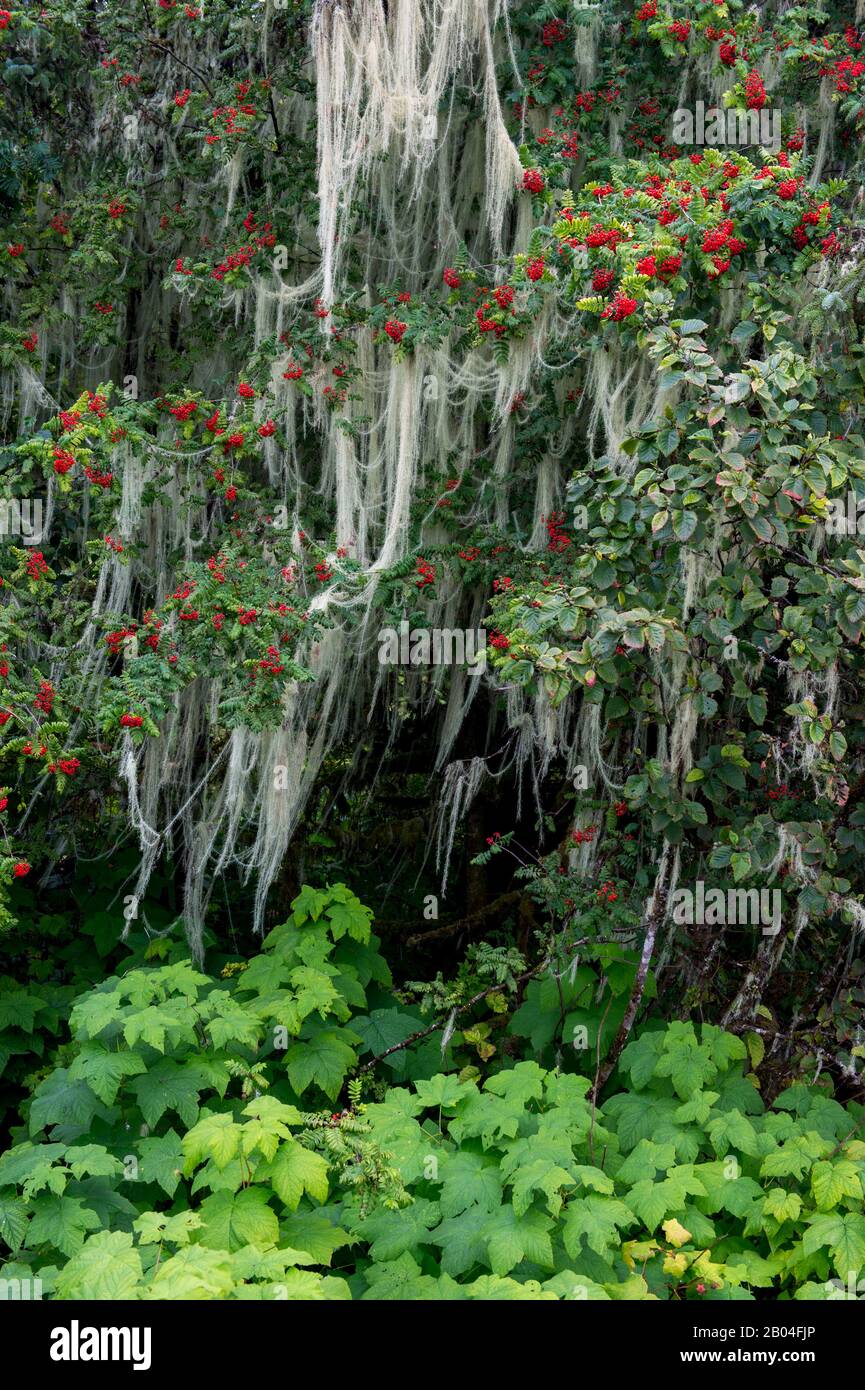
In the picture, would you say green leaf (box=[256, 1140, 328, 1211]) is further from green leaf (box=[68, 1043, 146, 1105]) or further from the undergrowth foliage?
green leaf (box=[68, 1043, 146, 1105])

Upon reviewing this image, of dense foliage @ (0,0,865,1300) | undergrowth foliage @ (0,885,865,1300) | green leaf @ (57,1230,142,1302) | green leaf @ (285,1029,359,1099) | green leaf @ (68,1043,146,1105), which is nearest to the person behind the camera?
green leaf @ (57,1230,142,1302)

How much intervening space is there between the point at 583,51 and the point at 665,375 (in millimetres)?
1735

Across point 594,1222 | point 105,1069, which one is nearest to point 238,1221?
point 105,1069

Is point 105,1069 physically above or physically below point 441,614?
below

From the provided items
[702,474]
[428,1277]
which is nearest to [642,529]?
[702,474]

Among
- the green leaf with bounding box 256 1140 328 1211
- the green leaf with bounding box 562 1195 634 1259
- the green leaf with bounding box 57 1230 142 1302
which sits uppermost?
the green leaf with bounding box 256 1140 328 1211

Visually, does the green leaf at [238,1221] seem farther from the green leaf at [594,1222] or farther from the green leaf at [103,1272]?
the green leaf at [594,1222]

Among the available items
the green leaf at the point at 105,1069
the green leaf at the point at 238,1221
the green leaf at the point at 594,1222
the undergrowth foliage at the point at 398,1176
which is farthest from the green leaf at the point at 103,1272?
the green leaf at the point at 594,1222

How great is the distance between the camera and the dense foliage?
10.2 feet

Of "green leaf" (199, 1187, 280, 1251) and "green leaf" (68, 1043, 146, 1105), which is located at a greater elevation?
"green leaf" (68, 1043, 146, 1105)

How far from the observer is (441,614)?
4926 mm

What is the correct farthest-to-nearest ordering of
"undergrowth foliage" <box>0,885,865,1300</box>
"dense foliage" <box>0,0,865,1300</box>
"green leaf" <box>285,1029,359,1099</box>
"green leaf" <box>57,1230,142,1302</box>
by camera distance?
"green leaf" <box>285,1029,359,1099</box> → "dense foliage" <box>0,0,865,1300</box> → "undergrowth foliage" <box>0,885,865,1300</box> → "green leaf" <box>57,1230,142,1302</box>

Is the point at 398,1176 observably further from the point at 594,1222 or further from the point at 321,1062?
the point at 321,1062

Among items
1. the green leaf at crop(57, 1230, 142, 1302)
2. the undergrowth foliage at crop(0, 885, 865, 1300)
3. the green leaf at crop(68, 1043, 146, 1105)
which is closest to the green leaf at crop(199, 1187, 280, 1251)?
the undergrowth foliage at crop(0, 885, 865, 1300)
